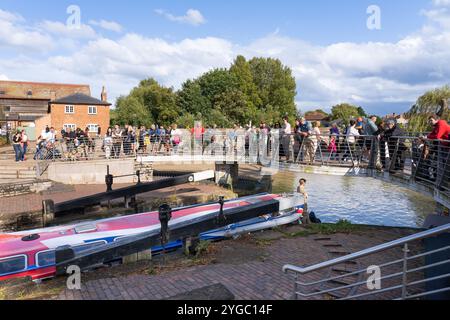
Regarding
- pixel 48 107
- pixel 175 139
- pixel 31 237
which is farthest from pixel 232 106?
pixel 31 237

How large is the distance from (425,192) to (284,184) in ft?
59.1

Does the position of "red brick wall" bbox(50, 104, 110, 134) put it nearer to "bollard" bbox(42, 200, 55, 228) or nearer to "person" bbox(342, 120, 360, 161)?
"bollard" bbox(42, 200, 55, 228)

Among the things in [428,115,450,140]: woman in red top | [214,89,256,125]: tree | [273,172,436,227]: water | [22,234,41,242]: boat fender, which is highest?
[214,89,256,125]: tree

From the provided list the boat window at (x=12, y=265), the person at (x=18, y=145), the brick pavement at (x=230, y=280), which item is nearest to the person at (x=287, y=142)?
the brick pavement at (x=230, y=280)

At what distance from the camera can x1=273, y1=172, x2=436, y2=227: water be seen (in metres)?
18.9

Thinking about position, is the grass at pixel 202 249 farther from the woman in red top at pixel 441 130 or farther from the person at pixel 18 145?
the person at pixel 18 145

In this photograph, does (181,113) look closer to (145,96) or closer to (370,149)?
(145,96)

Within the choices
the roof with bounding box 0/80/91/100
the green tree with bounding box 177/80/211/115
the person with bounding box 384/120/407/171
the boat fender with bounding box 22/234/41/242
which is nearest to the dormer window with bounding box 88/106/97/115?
the green tree with bounding box 177/80/211/115

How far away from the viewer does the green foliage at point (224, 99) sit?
5175cm

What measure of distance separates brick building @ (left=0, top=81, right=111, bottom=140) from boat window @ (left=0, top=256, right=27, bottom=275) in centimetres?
3935

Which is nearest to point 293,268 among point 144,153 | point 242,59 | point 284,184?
point 144,153

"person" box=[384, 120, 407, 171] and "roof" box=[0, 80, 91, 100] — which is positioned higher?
"roof" box=[0, 80, 91, 100]

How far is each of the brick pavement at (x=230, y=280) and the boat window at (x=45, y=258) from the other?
8.97 ft

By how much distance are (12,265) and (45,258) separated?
77 cm
